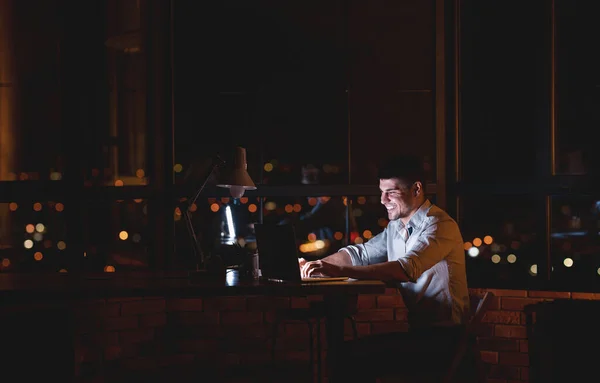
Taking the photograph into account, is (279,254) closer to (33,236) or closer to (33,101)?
(33,236)

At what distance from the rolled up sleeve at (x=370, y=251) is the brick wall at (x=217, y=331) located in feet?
2.47

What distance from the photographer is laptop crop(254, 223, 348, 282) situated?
9.77ft

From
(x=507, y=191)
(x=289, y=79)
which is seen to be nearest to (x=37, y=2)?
(x=289, y=79)

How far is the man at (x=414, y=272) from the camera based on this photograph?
2902 millimetres

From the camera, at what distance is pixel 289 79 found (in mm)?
4473

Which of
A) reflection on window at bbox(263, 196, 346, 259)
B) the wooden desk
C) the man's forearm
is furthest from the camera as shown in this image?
reflection on window at bbox(263, 196, 346, 259)

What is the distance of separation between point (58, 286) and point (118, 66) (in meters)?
1.84

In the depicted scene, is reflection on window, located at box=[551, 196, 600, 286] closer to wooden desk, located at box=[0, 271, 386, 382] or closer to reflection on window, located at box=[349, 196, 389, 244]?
reflection on window, located at box=[349, 196, 389, 244]

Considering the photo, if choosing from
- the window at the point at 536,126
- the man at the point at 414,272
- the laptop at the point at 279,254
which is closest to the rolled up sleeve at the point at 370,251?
the man at the point at 414,272

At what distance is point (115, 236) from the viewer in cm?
440

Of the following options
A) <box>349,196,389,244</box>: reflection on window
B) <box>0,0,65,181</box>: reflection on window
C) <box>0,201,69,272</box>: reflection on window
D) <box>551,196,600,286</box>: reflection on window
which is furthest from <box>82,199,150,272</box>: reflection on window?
<box>551,196,600,286</box>: reflection on window

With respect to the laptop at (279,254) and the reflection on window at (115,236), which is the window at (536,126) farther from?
the reflection on window at (115,236)

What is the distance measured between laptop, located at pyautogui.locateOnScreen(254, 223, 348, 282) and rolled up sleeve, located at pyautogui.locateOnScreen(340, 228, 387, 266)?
0.57 metres

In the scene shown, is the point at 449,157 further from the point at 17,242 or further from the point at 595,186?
the point at 17,242
